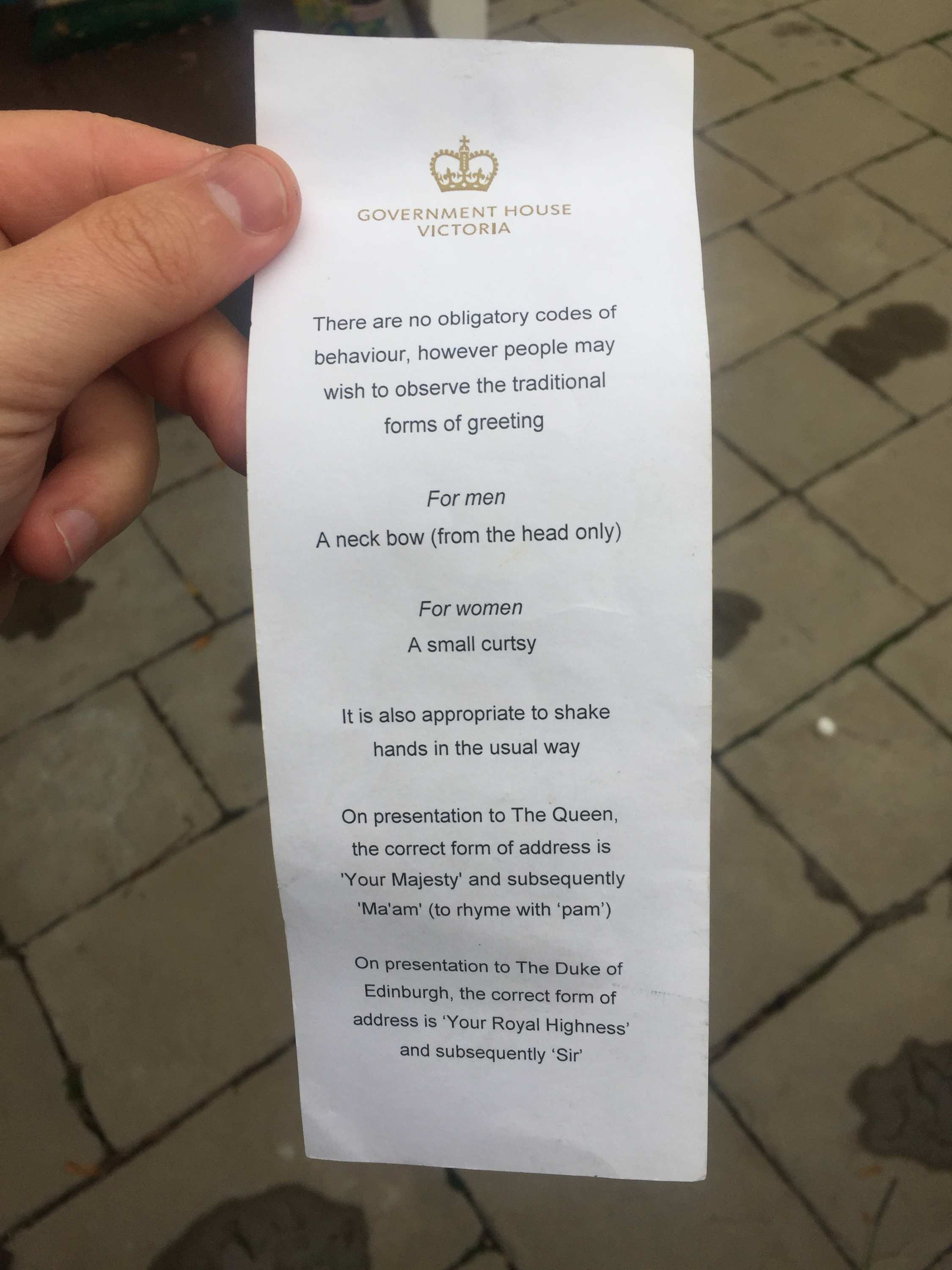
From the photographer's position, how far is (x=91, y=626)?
1.71 m

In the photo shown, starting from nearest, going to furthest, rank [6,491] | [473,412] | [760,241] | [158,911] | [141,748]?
[473,412], [6,491], [158,911], [141,748], [760,241]

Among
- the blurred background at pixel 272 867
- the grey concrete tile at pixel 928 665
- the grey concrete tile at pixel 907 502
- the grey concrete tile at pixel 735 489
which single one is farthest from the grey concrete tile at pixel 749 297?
the grey concrete tile at pixel 928 665

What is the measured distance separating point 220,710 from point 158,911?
35 cm

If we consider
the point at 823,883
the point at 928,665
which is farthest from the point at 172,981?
the point at 928,665

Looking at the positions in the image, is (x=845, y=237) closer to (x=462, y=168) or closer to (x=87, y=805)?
(x=462, y=168)

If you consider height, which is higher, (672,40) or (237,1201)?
(672,40)

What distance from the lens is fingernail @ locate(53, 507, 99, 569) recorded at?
0.73 meters

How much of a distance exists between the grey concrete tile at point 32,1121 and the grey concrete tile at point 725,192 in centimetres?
212

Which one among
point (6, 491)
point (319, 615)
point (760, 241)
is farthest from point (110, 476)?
point (760, 241)

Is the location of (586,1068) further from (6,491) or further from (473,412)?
(6,491)

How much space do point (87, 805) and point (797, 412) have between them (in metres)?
1.59

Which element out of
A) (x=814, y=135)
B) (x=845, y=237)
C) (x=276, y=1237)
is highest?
(x=814, y=135)

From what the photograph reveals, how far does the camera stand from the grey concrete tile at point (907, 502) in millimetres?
1751

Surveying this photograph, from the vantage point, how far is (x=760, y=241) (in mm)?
2170
